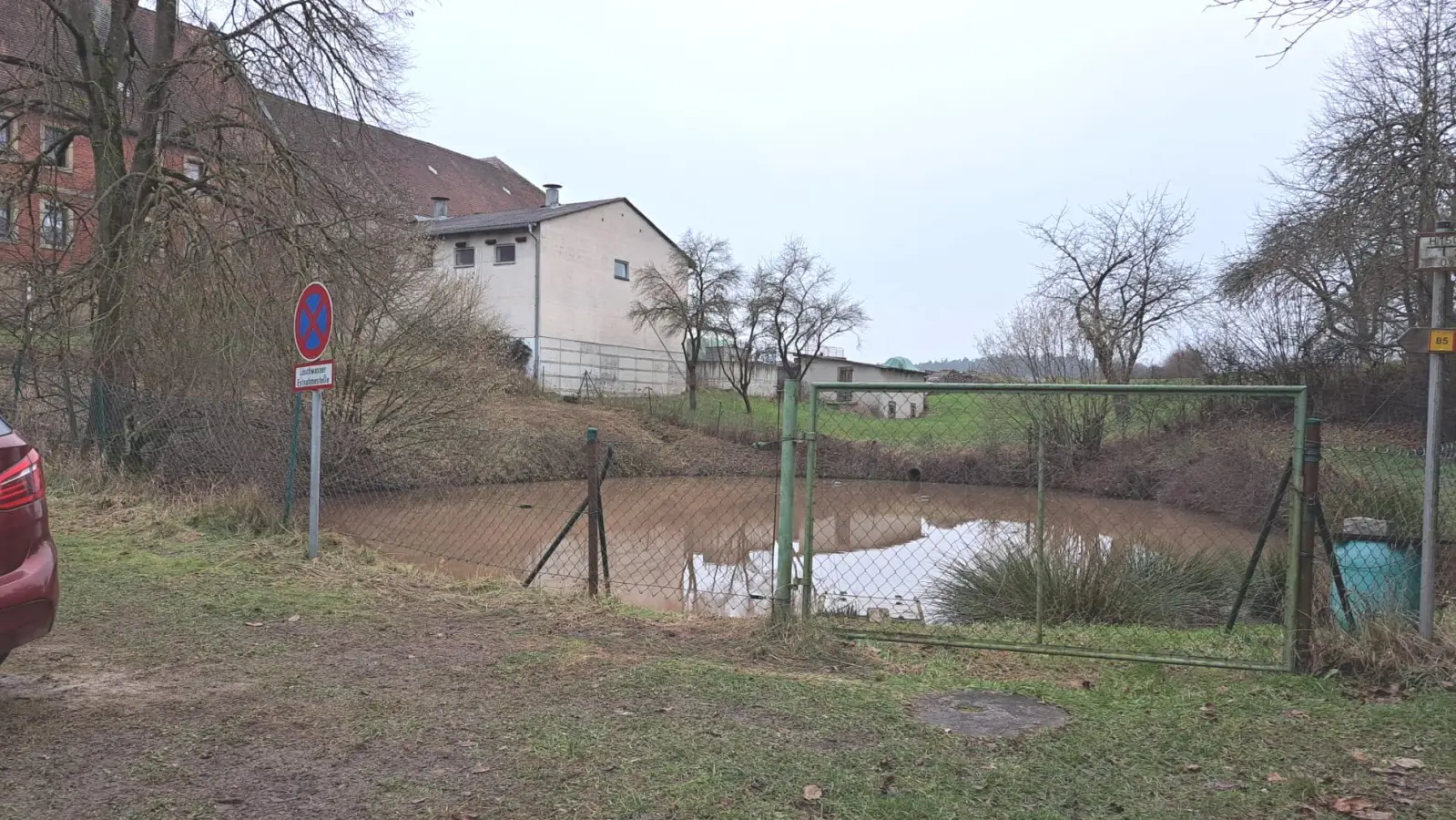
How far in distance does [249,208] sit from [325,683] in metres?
9.17

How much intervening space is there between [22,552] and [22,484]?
0.25 meters

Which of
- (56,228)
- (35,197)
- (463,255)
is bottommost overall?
(56,228)

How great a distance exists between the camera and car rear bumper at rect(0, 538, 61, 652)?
334 centimetres

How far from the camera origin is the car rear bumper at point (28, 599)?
3336 millimetres

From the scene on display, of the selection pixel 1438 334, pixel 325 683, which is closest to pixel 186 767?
pixel 325 683

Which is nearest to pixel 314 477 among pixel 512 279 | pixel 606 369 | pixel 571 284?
pixel 512 279

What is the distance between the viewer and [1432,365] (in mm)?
4227

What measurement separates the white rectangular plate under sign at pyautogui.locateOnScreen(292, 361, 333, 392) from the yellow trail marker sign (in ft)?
22.3

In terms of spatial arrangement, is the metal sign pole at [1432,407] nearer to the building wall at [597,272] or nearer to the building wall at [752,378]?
the building wall at [597,272]

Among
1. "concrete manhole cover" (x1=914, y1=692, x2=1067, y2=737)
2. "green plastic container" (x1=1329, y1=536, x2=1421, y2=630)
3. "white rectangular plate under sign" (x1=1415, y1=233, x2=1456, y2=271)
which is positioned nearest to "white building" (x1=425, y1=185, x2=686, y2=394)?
"green plastic container" (x1=1329, y1=536, x2=1421, y2=630)

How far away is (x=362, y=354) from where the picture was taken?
55.1ft

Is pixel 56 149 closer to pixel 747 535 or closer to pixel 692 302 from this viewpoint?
pixel 747 535

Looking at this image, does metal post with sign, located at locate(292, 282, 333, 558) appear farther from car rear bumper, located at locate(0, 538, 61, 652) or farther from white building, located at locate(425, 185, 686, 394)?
white building, located at locate(425, 185, 686, 394)

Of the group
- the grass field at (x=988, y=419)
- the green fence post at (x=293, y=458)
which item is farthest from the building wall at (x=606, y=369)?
the green fence post at (x=293, y=458)
